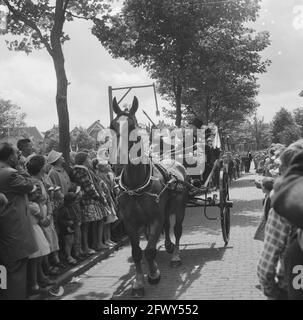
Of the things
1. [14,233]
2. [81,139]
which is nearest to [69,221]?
[14,233]

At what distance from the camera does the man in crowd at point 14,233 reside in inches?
194

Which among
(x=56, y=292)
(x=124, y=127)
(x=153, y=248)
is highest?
(x=124, y=127)

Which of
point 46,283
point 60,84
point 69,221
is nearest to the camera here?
point 46,283

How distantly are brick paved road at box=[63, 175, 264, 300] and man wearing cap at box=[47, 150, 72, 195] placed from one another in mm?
1479

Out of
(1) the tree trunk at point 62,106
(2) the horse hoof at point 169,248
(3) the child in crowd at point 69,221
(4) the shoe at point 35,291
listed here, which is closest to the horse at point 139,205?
(4) the shoe at point 35,291

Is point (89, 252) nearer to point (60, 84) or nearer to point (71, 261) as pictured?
point (71, 261)

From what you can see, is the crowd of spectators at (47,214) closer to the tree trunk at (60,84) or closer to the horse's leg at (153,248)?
the tree trunk at (60,84)

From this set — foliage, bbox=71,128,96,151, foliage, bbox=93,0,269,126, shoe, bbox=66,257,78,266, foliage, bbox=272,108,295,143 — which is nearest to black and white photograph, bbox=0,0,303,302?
shoe, bbox=66,257,78,266

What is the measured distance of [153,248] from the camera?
6.32m

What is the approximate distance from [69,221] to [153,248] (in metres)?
1.75

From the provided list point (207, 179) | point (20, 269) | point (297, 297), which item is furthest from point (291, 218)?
point (207, 179)

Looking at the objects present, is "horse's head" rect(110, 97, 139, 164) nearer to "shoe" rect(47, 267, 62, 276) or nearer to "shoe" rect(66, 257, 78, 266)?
"shoe" rect(47, 267, 62, 276)

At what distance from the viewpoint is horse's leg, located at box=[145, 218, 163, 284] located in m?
6.32
